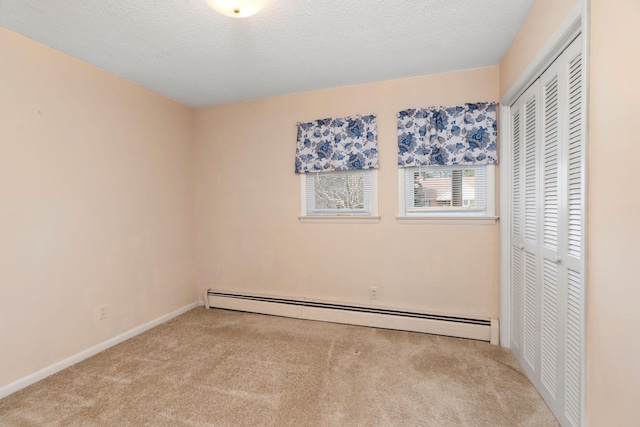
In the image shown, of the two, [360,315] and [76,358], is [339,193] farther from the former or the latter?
[76,358]

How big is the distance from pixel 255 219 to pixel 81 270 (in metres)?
1.56

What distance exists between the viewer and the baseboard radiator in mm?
2422

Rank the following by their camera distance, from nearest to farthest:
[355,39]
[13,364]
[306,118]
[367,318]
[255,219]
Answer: [13,364] → [355,39] → [367,318] → [306,118] → [255,219]

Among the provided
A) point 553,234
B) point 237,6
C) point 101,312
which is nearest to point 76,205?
point 101,312

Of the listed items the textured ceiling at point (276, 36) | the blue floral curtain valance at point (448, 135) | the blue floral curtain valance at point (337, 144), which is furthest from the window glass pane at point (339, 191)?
the textured ceiling at point (276, 36)

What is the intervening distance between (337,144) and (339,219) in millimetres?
763

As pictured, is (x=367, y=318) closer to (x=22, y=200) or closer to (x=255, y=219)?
(x=255, y=219)

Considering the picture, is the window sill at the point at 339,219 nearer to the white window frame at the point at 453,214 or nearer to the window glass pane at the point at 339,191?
the window glass pane at the point at 339,191

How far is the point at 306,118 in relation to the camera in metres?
2.95

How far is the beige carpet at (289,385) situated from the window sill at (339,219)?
1057mm

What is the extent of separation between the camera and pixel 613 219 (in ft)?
3.26

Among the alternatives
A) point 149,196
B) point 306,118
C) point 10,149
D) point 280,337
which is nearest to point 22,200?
point 10,149

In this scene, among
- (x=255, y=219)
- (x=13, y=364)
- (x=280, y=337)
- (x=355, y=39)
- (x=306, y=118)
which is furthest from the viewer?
(x=255, y=219)

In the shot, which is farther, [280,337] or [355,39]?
[280,337]
